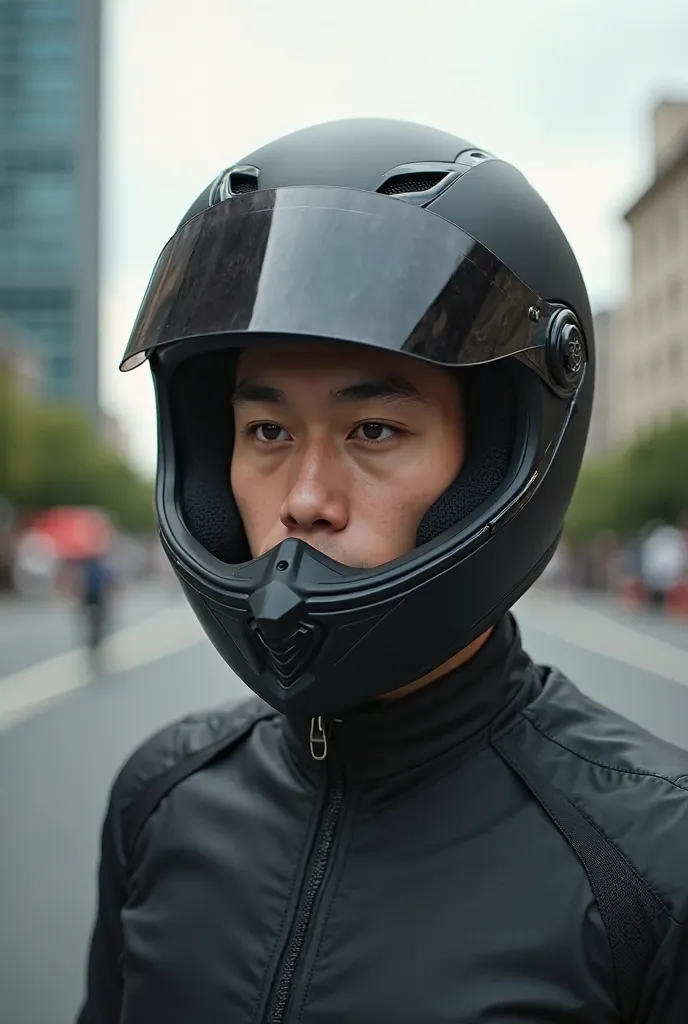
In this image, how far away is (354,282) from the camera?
4.13 feet

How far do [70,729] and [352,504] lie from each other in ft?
22.5

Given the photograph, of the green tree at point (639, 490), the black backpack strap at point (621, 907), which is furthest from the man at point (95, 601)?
the black backpack strap at point (621, 907)

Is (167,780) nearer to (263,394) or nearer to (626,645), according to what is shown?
(263,394)

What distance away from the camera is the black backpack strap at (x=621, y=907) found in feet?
3.67

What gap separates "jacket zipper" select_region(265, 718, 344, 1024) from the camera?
A: 122 centimetres

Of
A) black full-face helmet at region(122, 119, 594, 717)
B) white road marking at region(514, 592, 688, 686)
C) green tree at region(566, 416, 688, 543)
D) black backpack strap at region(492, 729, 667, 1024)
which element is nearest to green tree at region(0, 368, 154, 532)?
green tree at region(566, 416, 688, 543)

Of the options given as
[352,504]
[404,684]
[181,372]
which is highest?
[181,372]

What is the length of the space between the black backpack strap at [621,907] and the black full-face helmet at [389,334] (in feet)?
0.85

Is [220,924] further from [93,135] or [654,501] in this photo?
[93,135]

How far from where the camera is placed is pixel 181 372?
1.56 m

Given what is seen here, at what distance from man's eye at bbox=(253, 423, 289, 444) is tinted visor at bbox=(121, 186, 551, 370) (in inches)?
5.0

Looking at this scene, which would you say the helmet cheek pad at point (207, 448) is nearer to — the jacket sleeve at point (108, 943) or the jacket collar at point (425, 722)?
the jacket collar at point (425, 722)

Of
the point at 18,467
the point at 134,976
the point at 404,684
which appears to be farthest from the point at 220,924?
the point at 18,467

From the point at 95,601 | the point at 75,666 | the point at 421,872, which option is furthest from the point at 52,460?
the point at 421,872
